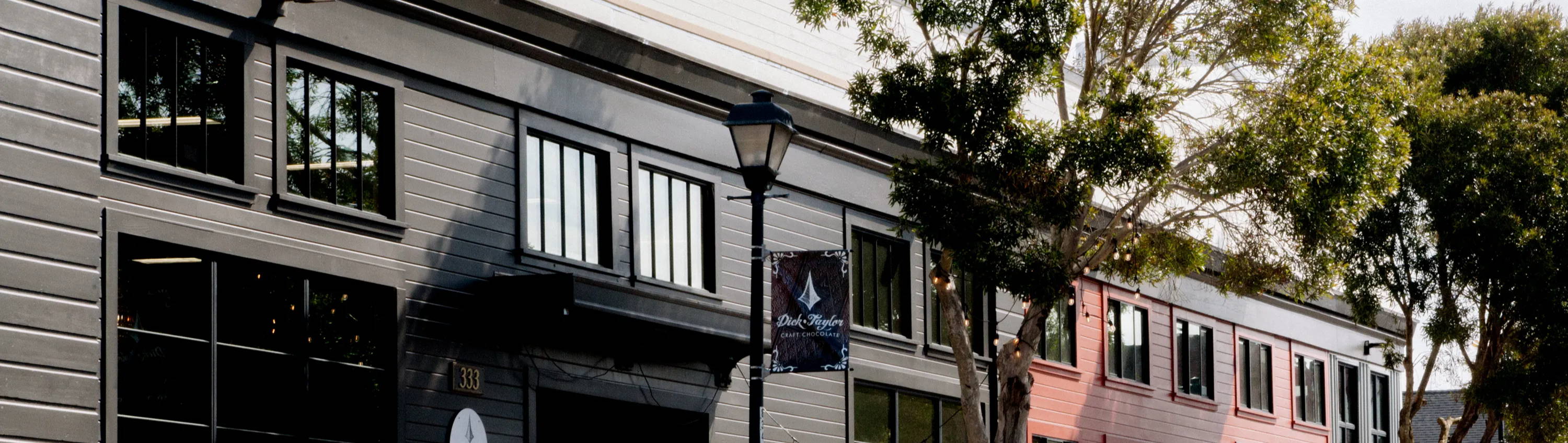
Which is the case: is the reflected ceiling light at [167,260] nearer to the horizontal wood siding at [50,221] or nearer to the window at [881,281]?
the horizontal wood siding at [50,221]

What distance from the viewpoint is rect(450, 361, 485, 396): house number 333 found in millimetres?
17250

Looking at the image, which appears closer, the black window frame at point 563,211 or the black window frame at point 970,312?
the black window frame at point 563,211

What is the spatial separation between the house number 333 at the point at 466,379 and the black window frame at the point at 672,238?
9.31 ft

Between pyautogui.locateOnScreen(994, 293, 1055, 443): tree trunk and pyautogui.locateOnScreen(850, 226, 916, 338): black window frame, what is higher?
pyautogui.locateOnScreen(850, 226, 916, 338): black window frame

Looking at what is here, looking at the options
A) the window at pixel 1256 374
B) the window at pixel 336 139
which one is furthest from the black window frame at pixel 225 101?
the window at pixel 1256 374

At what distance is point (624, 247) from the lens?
1991 cm

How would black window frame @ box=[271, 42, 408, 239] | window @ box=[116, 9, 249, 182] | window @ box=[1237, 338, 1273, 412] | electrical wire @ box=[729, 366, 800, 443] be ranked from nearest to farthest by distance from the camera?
window @ box=[116, 9, 249, 182] < black window frame @ box=[271, 42, 408, 239] < electrical wire @ box=[729, 366, 800, 443] < window @ box=[1237, 338, 1273, 412]

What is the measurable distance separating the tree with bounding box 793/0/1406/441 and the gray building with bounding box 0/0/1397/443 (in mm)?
2758

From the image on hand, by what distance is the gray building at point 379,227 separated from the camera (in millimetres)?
13703

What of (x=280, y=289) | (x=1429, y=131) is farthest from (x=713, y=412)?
(x=1429, y=131)

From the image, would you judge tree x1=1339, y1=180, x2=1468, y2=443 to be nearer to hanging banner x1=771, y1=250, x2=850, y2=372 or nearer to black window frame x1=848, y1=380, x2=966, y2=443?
black window frame x1=848, y1=380, x2=966, y2=443

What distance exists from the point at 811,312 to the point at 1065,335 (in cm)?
1476

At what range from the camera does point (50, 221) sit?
532 inches

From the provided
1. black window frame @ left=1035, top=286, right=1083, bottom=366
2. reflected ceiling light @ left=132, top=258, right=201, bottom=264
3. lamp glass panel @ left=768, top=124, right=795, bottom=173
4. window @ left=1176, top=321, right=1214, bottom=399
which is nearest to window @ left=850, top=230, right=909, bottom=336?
black window frame @ left=1035, top=286, right=1083, bottom=366
